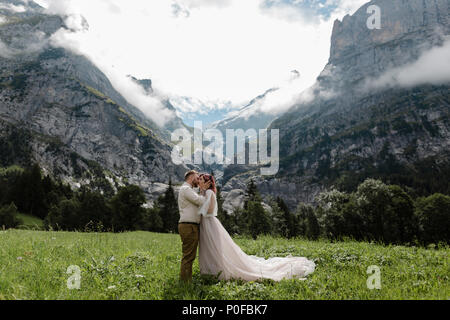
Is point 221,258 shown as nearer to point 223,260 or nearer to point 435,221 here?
point 223,260

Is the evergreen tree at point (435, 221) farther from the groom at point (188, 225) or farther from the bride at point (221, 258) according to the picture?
the groom at point (188, 225)

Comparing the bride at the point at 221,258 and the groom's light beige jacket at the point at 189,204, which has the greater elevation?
the groom's light beige jacket at the point at 189,204

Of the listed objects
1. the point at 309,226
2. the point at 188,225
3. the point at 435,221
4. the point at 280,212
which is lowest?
the point at 309,226

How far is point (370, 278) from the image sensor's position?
790 centimetres

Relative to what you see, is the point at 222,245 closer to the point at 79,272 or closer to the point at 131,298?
the point at 131,298

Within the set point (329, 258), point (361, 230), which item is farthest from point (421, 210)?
point (329, 258)

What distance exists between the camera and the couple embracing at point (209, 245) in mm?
8750

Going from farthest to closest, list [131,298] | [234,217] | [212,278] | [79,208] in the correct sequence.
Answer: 1. [234,217]
2. [79,208]
3. [212,278]
4. [131,298]

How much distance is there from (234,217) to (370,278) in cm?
10184

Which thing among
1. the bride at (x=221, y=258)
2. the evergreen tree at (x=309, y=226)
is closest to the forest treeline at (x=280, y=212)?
the evergreen tree at (x=309, y=226)

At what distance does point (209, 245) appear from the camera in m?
9.33

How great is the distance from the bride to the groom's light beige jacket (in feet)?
0.69

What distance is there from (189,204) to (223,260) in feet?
7.70

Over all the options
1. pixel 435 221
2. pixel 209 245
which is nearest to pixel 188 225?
pixel 209 245
